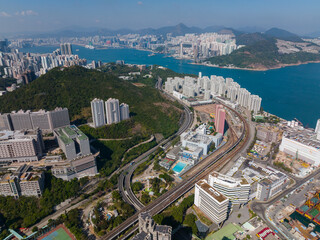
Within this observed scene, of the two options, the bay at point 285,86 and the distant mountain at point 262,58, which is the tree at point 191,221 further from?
the distant mountain at point 262,58

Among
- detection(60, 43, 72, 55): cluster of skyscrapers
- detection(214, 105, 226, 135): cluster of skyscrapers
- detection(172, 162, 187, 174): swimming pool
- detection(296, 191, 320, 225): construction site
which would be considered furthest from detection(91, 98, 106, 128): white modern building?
detection(60, 43, 72, 55): cluster of skyscrapers

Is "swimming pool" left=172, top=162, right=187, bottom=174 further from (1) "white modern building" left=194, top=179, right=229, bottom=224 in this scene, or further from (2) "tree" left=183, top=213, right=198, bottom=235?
(2) "tree" left=183, top=213, right=198, bottom=235

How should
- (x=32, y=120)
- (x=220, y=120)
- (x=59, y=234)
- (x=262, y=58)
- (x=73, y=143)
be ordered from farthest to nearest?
1. (x=262, y=58)
2. (x=220, y=120)
3. (x=32, y=120)
4. (x=73, y=143)
5. (x=59, y=234)

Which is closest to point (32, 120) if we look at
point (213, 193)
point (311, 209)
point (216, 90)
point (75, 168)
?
point (75, 168)

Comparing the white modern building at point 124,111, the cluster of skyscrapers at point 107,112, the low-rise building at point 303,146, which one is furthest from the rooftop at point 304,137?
the cluster of skyscrapers at point 107,112

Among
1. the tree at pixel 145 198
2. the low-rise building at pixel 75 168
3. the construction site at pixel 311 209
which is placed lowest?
→ the construction site at pixel 311 209

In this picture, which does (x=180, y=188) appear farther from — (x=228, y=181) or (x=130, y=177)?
(x=130, y=177)

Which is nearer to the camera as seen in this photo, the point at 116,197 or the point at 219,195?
the point at 219,195

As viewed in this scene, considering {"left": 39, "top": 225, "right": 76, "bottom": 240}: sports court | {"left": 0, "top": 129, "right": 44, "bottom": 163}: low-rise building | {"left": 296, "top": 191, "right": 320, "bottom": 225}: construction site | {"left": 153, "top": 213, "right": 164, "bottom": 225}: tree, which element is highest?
{"left": 0, "top": 129, "right": 44, "bottom": 163}: low-rise building
